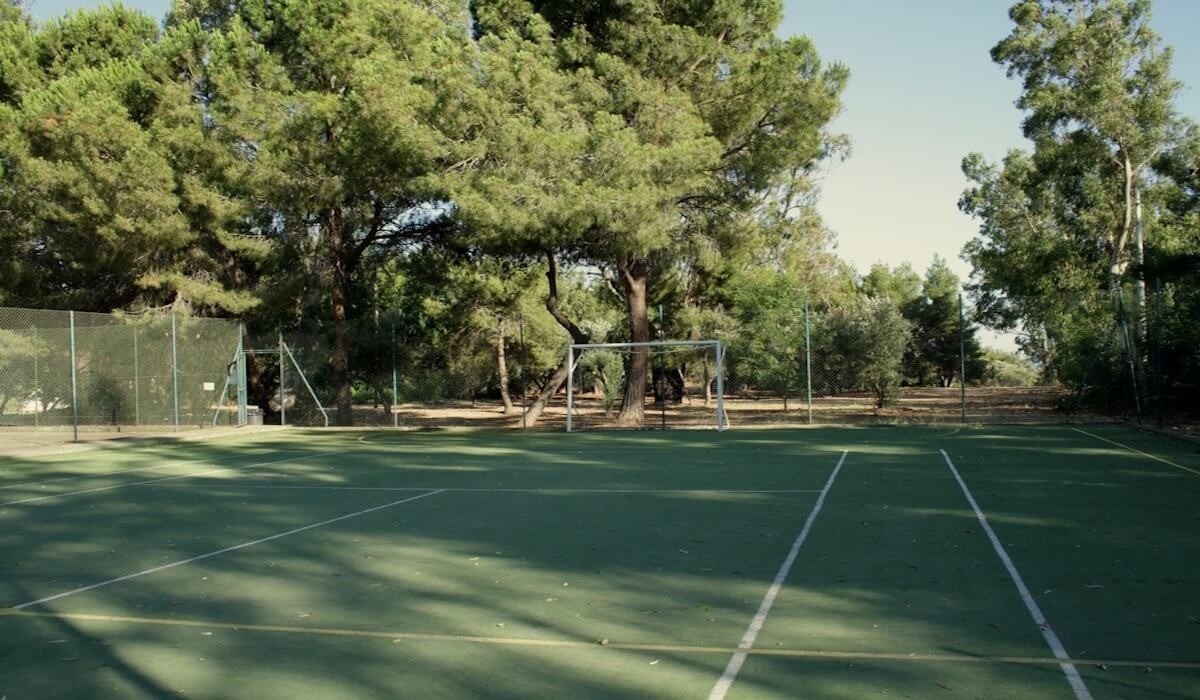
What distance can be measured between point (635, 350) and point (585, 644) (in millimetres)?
18879

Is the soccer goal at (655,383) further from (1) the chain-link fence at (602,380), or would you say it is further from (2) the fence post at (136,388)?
(2) the fence post at (136,388)

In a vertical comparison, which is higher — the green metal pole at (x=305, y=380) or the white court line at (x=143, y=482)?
the green metal pole at (x=305, y=380)

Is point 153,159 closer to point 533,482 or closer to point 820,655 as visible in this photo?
point 533,482

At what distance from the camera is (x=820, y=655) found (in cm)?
476

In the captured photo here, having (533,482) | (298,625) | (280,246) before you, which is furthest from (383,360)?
(298,625)

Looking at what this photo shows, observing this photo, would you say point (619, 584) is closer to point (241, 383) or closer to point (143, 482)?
point (143, 482)

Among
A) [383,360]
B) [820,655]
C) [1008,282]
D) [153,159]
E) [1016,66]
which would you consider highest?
[1016,66]

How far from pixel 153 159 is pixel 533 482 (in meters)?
16.0

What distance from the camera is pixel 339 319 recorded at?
25.1 m

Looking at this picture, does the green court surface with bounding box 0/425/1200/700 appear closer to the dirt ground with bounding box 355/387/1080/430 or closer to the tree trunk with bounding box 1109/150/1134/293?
the dirt ground with bounding box 355/387/1080/430

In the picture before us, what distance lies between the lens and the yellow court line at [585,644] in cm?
458

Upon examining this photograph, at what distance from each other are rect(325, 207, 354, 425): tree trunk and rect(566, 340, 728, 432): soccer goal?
235 inches

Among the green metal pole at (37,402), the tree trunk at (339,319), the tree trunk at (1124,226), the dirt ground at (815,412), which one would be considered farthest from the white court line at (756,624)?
the green metal pole at (37,402)

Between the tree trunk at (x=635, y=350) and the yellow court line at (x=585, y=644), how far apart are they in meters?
17.8
